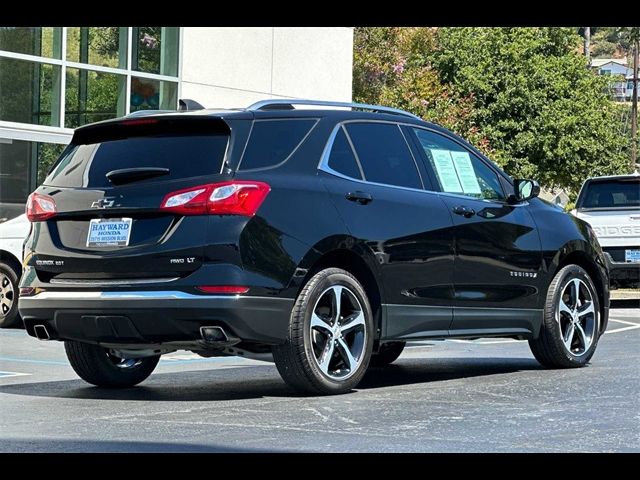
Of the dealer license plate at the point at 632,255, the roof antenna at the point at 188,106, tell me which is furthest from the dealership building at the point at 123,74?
the roof antenna at the point at 188,106

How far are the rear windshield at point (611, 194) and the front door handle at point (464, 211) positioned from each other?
13090 millimetres

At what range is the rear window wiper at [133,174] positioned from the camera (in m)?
8.16

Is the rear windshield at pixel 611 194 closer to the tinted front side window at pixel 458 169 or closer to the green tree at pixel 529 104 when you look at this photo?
the tinted front side window at pixel 458 169

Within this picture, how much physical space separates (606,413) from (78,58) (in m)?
16.1

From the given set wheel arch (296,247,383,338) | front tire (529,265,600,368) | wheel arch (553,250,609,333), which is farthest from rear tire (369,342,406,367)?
wheel arch (296,247,383,338)

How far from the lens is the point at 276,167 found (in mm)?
8258

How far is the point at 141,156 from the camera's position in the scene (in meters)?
8.36

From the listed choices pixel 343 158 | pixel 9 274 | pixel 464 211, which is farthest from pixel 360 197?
pixel 9 274

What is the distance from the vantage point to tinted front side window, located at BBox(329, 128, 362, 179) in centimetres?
868

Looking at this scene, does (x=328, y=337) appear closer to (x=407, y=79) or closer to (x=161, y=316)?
(x=161, y=316)

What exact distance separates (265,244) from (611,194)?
15366 mm

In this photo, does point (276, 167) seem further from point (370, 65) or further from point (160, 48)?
point (370, 65)
